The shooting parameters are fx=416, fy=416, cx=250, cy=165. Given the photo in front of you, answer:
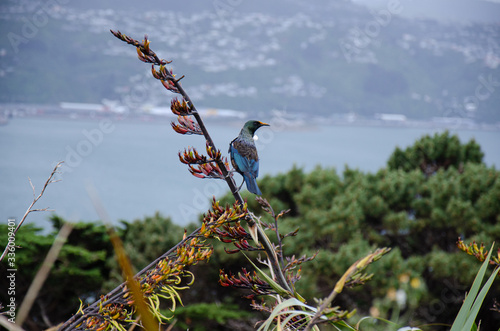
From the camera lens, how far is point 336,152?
19219 millimetres

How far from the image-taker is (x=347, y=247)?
6.23m

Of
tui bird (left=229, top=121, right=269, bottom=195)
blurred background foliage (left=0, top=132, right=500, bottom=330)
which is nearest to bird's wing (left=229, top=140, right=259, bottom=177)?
tui bird (left=229, top=121, right=269, bottom=195)

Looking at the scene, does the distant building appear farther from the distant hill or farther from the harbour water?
the distant hill

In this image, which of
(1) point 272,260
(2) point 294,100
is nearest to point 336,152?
(2) point 294,100

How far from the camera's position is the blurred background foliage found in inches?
236

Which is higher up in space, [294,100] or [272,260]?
[294,100]

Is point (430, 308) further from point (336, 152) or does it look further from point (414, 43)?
point (414, 43)

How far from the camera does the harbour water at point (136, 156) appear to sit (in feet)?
43.5

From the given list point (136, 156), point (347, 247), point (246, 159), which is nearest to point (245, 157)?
point (246, 159)

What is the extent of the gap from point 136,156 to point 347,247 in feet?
45.7

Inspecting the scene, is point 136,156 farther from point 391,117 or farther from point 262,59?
point 391,117

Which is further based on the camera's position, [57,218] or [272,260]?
[57,218]

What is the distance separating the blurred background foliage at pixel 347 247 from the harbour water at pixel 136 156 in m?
3.89

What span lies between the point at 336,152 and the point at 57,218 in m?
14.4
